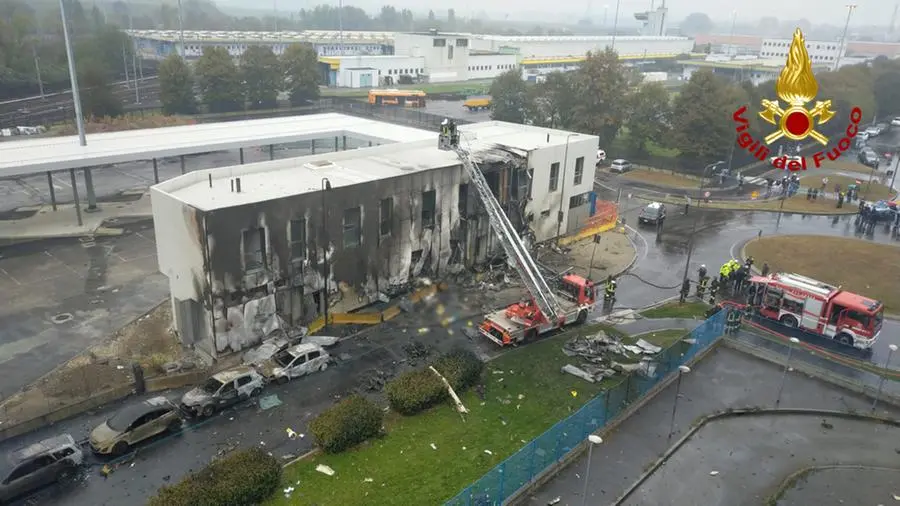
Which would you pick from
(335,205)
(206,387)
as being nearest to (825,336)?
(335,205)

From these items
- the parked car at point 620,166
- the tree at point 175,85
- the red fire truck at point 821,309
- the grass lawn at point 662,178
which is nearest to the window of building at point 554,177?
the red fire truck at point 821,309

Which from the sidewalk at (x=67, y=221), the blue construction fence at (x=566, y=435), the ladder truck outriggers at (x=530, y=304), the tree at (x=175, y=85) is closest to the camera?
the blue construction fence at (x=566, y=435)

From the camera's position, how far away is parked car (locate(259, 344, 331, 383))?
81.4 feet

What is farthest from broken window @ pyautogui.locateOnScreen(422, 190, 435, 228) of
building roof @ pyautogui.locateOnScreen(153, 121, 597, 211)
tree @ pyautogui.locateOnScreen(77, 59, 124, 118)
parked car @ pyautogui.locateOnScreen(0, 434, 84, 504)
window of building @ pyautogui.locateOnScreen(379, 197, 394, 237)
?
tree @ pyautogui.locateOnScreen(77, 59, 124, 118)

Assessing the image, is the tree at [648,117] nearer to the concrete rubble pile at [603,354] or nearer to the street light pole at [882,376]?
the street light pole at [882,376]

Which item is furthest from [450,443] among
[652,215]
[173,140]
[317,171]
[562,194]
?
[173,140]

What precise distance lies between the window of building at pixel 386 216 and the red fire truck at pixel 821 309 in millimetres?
19469

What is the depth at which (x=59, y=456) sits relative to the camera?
18.8 metres

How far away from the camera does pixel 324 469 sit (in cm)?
1956

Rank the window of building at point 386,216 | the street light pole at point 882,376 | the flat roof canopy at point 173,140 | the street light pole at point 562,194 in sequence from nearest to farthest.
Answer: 1. the street light pole at point 882,376
2. the window of building at point 386,216
3. the flat roof canopy at point 173,140
4. the street light pole at point 562,194

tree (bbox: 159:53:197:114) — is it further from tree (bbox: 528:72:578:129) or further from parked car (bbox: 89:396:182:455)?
parked car (bbox: 89:396:182:455)

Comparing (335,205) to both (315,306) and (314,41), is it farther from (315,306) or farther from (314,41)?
(314,41)

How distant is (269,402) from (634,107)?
2310 inches

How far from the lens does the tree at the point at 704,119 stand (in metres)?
63.6
